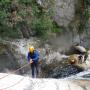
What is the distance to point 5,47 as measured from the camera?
58.3ft

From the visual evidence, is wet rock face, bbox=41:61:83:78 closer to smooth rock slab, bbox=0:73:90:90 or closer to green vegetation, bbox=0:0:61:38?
green vegetation, bbox=0:0:61:38

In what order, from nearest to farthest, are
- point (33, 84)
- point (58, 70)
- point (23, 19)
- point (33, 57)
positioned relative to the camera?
point (33, 84)
point (33, 57)
point (23, 19)
point (58, 70)

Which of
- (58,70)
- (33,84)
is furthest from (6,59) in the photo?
(33,84)

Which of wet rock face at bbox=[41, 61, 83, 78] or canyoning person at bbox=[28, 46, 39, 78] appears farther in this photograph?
wet rock face at bbox=[41, 61, 83, 78]

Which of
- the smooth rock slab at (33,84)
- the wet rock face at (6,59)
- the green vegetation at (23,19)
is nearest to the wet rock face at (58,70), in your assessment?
the wet rock face at (6,59)

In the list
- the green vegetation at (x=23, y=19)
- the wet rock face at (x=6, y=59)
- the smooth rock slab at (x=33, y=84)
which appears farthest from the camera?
the wet rock face at (x=6, y=59)

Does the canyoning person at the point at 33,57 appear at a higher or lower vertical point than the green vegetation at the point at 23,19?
lower

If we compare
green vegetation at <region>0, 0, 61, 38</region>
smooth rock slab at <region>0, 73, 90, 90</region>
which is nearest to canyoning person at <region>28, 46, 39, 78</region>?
smooth rock slab at <region>0, 73, 90, 90</region>

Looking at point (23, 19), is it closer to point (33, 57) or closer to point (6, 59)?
point (6, 59)

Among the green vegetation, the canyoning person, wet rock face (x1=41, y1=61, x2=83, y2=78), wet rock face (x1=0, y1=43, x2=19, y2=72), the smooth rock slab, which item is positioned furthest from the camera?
wet rock face (x1=41, y1=61, x2=83, y2=78)

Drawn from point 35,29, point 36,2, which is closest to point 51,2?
point 36,2

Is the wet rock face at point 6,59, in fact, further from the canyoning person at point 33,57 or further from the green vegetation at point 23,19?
the canyoning person at point 33,57

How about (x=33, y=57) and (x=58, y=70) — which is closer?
(x=33, y=57)

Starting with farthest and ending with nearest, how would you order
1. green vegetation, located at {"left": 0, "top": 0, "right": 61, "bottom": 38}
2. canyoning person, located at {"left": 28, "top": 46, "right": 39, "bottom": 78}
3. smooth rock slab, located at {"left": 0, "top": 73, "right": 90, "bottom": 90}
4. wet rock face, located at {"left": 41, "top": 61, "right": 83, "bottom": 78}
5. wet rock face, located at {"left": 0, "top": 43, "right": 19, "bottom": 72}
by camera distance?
wet rock face, located at {"left": 41, "top": 61, "right": 83, "bottom": 78} → wet rock face, located at {"left": 0, "top": 43, "right": 19, "bottom": 72} → green vegetation, located at {"left": 0, "top": 0, "right": 61, "bottom": 38} → canyoning person, located at {"left": 28, "top": 46, "right": 39, "bottom": 78} → smooth rock slab, located at {"left": 0, "top": 73, "right": 90, "bottom": 90}
